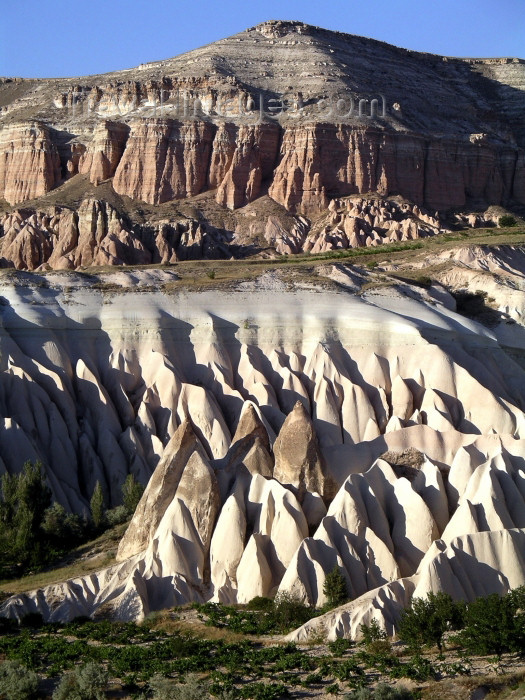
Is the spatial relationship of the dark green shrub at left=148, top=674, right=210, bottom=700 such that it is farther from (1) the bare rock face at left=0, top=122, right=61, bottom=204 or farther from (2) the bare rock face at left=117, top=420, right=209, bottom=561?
(1) the bare rock face at left=0, top=122, right=61, bottom=204

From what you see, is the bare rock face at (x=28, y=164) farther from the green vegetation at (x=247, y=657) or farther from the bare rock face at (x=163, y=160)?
the green vegetation at (x=247, y=657)

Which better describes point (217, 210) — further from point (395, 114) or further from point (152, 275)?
point (152, 275)

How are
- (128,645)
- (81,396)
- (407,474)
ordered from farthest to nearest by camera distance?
(81,396)
(407,474)
(128,645)

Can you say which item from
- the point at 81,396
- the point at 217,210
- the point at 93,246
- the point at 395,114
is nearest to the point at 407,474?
the point at 81,396

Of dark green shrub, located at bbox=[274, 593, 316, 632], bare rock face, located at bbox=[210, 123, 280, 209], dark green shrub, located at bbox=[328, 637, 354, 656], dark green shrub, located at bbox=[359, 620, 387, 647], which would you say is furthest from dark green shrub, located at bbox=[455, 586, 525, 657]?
bare rock face, located at bbox=[210, 123, 280, 209]

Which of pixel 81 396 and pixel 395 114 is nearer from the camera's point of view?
pixel 81 396

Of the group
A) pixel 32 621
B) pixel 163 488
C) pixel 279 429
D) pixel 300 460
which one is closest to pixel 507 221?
pixel 279 429

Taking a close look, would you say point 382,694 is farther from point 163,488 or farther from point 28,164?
point 28,164

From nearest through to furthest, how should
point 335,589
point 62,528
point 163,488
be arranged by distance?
point 335,589, point 163,488, point 62,528
